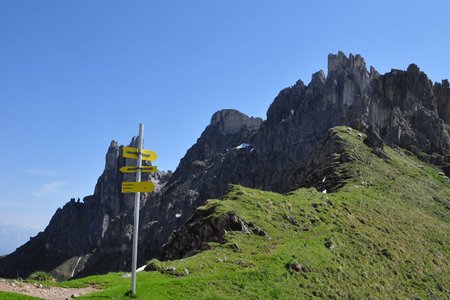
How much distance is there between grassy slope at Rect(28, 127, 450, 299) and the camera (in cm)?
2933

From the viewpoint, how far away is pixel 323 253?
41.2 metres

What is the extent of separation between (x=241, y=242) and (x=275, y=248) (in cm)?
274

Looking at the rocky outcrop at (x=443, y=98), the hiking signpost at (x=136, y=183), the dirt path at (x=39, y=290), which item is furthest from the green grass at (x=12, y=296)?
the rocky outcrop at (x=443, y=98)

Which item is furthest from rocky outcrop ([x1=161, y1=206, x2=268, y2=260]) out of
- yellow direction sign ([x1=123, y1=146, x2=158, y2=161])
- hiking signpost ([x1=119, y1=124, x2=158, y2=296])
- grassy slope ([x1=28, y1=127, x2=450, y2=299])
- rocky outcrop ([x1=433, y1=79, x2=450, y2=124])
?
rocky outcrop ([x1=433, y1=79, x2=450, y2=124])

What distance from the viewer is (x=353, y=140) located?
98750 mm

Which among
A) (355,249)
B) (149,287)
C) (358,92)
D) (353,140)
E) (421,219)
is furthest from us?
(358,92)

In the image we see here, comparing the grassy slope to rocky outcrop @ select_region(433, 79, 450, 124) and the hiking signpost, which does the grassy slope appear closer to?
the hiking signpost

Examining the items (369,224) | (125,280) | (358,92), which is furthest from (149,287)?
(358,92)

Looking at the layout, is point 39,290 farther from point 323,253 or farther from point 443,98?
point 443,98

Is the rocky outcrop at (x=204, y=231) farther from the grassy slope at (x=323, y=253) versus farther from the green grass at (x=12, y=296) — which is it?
the green grass at (x=12, y=296)

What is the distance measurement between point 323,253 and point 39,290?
24.6 m

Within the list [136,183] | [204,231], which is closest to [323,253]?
[204,231]

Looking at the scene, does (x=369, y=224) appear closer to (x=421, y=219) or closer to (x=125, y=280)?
(x=421, y=219)

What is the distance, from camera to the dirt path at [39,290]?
22.7 meters
